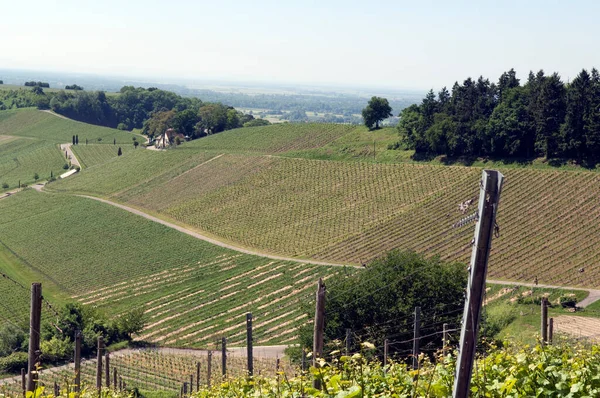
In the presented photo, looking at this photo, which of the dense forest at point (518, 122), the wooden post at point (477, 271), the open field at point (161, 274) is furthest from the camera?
the dense forest at point (518, 122)

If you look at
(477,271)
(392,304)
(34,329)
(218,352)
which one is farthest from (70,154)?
(477,271)

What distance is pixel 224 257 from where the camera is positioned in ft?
218

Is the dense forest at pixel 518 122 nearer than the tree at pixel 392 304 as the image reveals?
No

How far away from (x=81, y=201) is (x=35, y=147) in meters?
62.8

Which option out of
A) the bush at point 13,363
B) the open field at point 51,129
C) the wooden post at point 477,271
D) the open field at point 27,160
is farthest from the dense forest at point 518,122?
the open field at point 51,129

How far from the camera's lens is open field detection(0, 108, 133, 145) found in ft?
535

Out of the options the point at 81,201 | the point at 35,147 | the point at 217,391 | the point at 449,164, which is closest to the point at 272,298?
the point at 449,164

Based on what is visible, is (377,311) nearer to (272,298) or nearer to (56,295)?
(272,298)

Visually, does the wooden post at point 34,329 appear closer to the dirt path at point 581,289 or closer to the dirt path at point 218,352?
the dirt path at point 218,352

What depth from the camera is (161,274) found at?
65188 mm

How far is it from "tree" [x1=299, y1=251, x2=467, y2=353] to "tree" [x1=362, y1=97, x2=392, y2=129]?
71.1 meters

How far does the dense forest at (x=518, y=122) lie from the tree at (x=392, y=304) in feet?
133

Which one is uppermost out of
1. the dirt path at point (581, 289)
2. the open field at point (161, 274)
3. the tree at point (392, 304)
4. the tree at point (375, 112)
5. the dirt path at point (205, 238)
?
the tree at point (375, 112)

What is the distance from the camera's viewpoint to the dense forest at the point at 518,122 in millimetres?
71625
